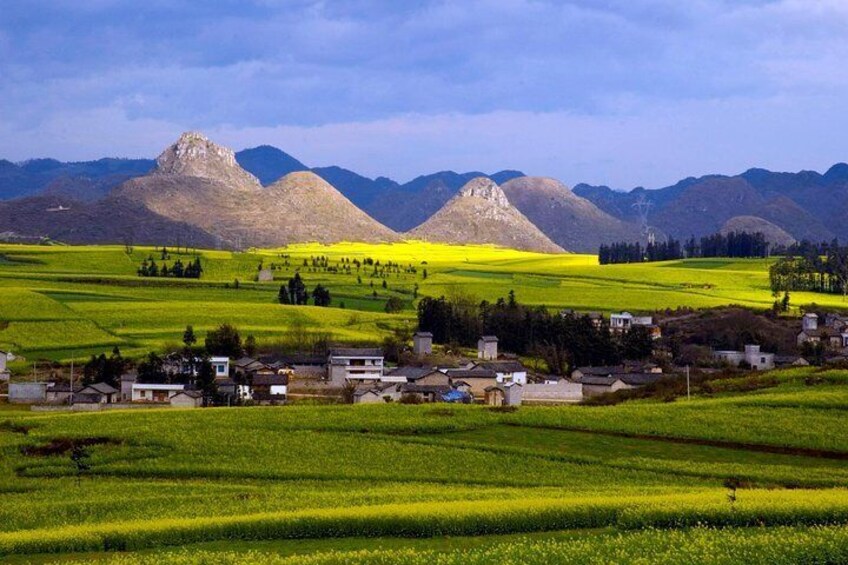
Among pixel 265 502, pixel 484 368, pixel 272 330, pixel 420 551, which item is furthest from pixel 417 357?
pixel 420 551

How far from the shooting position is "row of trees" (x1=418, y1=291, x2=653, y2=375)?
92.3 meters

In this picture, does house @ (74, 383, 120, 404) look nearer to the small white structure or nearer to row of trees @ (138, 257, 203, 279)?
the small white structure

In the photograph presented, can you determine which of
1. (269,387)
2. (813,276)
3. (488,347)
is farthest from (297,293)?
(813,276)

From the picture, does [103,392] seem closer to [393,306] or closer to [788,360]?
[393,306]

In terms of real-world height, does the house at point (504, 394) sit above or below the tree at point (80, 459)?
below

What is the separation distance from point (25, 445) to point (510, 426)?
76.2 feet

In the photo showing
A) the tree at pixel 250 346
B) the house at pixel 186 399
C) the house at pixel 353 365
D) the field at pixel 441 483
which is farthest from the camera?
the tree at pixel 250 346

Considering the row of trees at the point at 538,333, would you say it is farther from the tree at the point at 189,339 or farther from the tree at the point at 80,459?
the tree at the point at 80,459

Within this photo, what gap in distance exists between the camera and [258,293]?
131000 mm

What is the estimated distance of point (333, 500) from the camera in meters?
36.1

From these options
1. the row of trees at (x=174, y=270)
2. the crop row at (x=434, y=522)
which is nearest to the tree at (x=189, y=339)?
the row of trees at (x=174, y=270)

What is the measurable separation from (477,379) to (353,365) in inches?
419

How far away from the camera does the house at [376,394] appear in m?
69.9

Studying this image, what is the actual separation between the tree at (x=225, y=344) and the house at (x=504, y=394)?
25.2 metres
